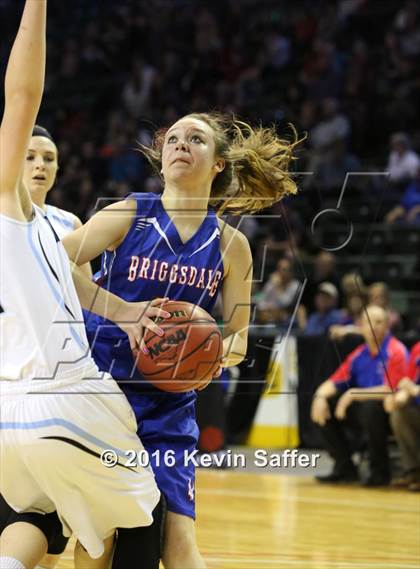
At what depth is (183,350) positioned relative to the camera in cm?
333

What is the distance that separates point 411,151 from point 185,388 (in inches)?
351

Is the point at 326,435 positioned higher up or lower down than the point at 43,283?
lower down

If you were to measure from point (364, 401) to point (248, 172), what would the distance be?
4663 millimetres

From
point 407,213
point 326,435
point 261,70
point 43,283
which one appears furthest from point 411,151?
point 43,283

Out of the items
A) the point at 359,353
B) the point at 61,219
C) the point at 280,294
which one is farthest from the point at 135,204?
the point at 280,294

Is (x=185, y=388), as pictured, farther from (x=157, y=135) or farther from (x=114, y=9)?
(x=114, y=9)

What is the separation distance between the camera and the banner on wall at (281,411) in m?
9.69

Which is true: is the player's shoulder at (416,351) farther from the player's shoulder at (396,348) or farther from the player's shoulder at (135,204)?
the player's shoulder at (135,204)

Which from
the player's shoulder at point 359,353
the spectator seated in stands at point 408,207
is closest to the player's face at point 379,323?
the player's shoulder at point 359,353

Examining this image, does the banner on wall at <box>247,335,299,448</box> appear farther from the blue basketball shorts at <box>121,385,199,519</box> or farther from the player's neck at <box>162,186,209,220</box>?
the blue basketball shorts at <box>121,385,199,519</box>

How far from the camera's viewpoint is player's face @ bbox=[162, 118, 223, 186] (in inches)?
144

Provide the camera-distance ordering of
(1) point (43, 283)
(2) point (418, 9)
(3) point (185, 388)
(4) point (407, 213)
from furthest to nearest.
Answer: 1. (2) point (418, 9)
2. (4) point (407, 213)
3. (3) point (185, 388)
4. (1) point (43, 283)

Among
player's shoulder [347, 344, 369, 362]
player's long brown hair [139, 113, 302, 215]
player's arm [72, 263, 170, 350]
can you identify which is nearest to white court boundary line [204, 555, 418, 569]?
player's long brown hair [139, 113, 302, 215]

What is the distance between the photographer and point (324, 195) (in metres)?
12.1
